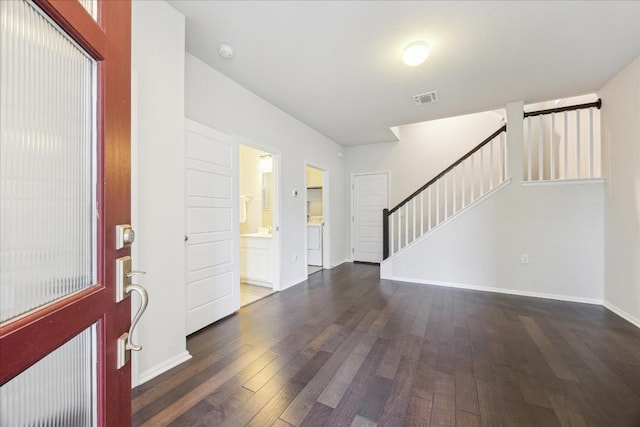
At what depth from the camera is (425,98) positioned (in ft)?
11.2

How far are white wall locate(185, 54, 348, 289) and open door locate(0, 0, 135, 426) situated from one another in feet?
6.35

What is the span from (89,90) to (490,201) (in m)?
4.40

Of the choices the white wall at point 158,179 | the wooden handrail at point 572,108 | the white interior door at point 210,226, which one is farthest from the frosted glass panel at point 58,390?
the wooden handrail at point 572,108

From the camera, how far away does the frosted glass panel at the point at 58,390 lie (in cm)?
49

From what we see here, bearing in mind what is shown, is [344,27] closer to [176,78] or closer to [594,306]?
[176,78]

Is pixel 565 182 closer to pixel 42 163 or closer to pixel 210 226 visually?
pixel 210 226

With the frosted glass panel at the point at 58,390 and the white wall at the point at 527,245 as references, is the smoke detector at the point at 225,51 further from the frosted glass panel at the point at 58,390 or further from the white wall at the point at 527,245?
the white wall at the point at 527,245

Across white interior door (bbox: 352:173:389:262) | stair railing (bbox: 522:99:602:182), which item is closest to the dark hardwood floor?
stair railing (bbox: 522:99:602:182)

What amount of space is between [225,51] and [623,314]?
4947mm

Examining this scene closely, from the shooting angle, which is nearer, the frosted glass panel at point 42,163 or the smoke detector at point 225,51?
the frosted glass panel at point 42,163

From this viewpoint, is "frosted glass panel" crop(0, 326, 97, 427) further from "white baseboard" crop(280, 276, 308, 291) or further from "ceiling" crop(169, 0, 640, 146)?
"white baseboard" crop(280, 276, 308, 291)

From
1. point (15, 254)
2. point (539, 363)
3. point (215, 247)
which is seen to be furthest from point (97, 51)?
point (539, 363)

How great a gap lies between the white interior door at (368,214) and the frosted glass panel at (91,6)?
5400 mm

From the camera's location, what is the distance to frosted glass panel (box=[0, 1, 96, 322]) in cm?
48
